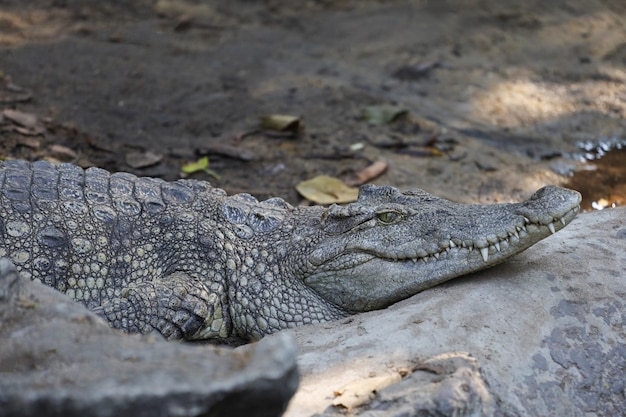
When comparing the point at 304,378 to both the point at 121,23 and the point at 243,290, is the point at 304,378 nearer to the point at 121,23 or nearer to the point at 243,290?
the point at 243,290

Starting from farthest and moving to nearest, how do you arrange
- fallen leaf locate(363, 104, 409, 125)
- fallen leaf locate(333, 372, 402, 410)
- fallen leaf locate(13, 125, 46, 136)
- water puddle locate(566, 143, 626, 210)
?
fallen leaf locate(363, 104, 409, 125) < fallen leaf locate(13, 125, 46, 136) < water puddle locate(566, 143, 626, 210) < fallen leaf locate(333, 372, 402, 410)

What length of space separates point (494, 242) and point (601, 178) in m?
2.99

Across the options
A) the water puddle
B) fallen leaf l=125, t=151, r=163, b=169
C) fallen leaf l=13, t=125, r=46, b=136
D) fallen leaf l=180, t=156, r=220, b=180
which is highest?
the water puddle

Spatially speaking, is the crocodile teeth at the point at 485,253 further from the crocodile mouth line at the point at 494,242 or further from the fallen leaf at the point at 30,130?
the fallen leaf at the point at 30,130

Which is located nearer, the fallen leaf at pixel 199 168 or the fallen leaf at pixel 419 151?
the fallen leaf at pixel 199 168

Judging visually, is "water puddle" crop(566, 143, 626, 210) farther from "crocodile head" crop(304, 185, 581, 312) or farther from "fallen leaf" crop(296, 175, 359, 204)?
"crocodile head" crop(304, 185, 581, 312)

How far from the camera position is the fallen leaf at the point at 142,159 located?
5773mm

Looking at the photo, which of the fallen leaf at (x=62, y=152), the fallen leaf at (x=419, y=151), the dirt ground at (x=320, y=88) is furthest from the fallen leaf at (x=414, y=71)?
the fallen leaf at (x=62, y=152)

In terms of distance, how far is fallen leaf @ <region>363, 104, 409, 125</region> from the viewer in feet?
22.2

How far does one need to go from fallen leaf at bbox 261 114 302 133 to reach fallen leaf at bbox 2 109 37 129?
1853 mm

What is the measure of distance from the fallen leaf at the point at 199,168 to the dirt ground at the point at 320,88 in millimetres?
43

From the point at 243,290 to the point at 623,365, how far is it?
179 cm

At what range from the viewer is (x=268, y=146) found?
6.28m

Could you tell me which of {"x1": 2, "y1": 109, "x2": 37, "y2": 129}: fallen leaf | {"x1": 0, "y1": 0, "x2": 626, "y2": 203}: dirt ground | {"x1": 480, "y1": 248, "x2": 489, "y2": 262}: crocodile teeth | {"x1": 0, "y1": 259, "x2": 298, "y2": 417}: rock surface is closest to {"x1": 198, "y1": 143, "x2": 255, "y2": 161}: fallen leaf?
{"x1": 0, "y1": 0, "x2": 626, "y2": 203}: dirt ground
